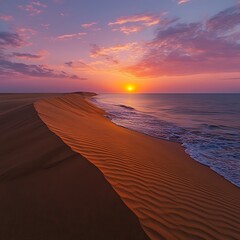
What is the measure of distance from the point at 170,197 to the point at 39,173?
2.49 m

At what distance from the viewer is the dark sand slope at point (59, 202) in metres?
2.76

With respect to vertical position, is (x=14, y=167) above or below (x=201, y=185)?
above

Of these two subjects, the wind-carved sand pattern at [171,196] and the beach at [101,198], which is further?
the wind-carved sand pattern at [171,196]

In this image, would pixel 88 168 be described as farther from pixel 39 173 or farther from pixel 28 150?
pixel 28 150

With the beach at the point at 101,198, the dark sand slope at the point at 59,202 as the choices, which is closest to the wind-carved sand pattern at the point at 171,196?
the beach at the point at 101,198

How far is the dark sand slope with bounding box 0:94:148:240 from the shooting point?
2758 millimetres

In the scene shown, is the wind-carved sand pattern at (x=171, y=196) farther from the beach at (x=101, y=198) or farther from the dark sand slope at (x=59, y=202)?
the dark sand slope at (x=59, y=202)

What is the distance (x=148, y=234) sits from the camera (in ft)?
8.75

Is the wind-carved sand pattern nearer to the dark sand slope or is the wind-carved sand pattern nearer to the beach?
the beach

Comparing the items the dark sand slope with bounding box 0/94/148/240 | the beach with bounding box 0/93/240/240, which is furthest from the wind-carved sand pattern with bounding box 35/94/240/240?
the dark sand slope with bounding box 0/94/148/240

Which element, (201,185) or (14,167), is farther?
(201,185)

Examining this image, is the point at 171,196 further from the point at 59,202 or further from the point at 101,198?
the point at 59,202

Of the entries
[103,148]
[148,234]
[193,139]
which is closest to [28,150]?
[103,148]

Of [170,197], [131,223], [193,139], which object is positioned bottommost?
[193,139]
